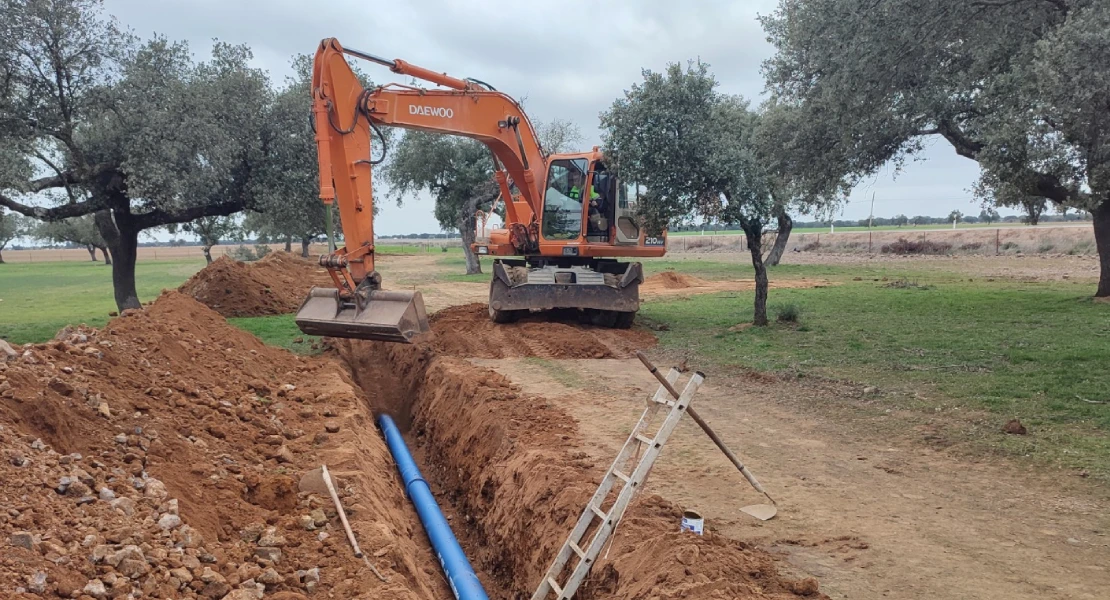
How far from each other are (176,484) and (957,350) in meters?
10.6

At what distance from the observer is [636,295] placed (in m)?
15.1

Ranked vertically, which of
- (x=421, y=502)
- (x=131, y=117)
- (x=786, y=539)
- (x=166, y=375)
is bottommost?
(x=421, y=502)

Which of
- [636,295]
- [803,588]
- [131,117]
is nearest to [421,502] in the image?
[803,588]

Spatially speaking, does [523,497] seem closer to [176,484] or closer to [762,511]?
[762,511]

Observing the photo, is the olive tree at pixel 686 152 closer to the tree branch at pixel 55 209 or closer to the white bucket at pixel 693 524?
the white bucket at pixel 693 524

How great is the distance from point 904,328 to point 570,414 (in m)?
7.96

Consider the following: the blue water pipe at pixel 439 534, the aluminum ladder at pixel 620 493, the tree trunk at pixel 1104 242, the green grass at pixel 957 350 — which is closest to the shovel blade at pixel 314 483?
the blue water pipe at pixel 439 534

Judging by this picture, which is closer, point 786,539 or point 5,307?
point 786,539

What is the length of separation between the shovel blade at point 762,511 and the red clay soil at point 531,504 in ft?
2.00

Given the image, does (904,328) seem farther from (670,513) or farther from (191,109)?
(191,109)

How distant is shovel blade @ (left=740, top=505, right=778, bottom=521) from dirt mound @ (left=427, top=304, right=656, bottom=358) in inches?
260

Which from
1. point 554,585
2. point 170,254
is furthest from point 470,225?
point 170,254

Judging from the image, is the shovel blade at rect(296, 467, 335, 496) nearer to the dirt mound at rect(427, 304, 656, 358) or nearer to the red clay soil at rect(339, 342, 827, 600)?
the red clay soil at rect(339, 342, 827, 600)

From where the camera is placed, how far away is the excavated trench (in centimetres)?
471
